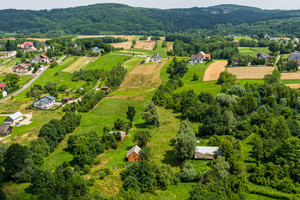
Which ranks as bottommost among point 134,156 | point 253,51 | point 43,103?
point 134,156

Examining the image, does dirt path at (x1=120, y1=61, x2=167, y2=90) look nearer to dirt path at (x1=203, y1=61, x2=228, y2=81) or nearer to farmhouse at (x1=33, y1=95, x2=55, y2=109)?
dirt path at (x1=203, y1=61, x2=228, y2=81)

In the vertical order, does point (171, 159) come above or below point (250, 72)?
below

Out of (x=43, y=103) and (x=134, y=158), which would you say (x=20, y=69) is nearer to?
(x=43, y=103)

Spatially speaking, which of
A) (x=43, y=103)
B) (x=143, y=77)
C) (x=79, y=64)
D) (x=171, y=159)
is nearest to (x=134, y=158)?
(x=171, y=159)

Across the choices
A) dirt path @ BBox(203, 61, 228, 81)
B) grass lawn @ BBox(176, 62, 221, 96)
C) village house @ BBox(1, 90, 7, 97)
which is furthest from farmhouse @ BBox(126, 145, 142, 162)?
village house @ BBox(1, 90, 7, 97)

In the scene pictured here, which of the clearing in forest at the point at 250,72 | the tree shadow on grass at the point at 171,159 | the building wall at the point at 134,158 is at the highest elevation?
the clearing in forest at the point at 250,72

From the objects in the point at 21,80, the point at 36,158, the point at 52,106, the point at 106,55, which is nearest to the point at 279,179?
the point at 36,158

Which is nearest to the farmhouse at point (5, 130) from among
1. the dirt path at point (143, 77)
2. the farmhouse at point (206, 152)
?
the farmhouse at point (206, 152)

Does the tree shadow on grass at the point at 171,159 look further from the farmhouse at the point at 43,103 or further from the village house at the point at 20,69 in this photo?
the village house at the point at 20,69

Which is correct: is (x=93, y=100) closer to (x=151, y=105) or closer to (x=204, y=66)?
(x=151, y=105)
